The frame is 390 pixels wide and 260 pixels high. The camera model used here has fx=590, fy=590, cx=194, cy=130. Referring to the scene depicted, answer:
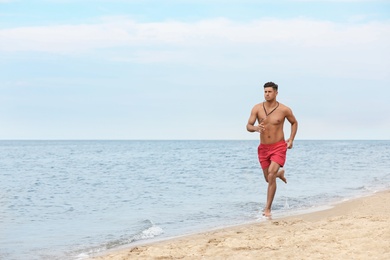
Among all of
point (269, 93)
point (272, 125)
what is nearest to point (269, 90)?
point (269, 93)

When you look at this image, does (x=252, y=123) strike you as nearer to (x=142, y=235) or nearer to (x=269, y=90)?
(x=269, y=90)

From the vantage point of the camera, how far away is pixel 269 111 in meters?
8.94

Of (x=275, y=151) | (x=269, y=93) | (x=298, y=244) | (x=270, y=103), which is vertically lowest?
(x=298, y=244)

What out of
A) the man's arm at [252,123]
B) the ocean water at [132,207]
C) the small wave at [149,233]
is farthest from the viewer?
the ocean water at [132,207]

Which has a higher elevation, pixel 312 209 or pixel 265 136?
pixel 265 136

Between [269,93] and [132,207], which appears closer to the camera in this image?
[269,93]

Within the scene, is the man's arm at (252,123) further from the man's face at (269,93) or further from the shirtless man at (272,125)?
the man's face at (269,93)

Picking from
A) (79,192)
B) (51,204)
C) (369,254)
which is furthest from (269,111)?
(79,192)

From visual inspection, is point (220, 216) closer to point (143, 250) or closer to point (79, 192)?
point (143, 250)

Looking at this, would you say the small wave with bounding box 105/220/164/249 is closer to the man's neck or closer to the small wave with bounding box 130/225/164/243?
the small wave with bounding box 130/225/164/243

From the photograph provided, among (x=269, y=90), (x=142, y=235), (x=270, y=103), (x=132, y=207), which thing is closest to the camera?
(x=269, y=90)

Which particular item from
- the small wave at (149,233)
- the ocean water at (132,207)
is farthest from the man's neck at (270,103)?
the small wave at (149,233)

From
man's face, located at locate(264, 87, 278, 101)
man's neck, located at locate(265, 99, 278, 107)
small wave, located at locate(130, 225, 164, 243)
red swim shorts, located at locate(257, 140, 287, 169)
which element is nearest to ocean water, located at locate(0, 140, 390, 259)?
small wave, located at locate(130, 225, 164, 243)

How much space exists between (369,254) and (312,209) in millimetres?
5743
